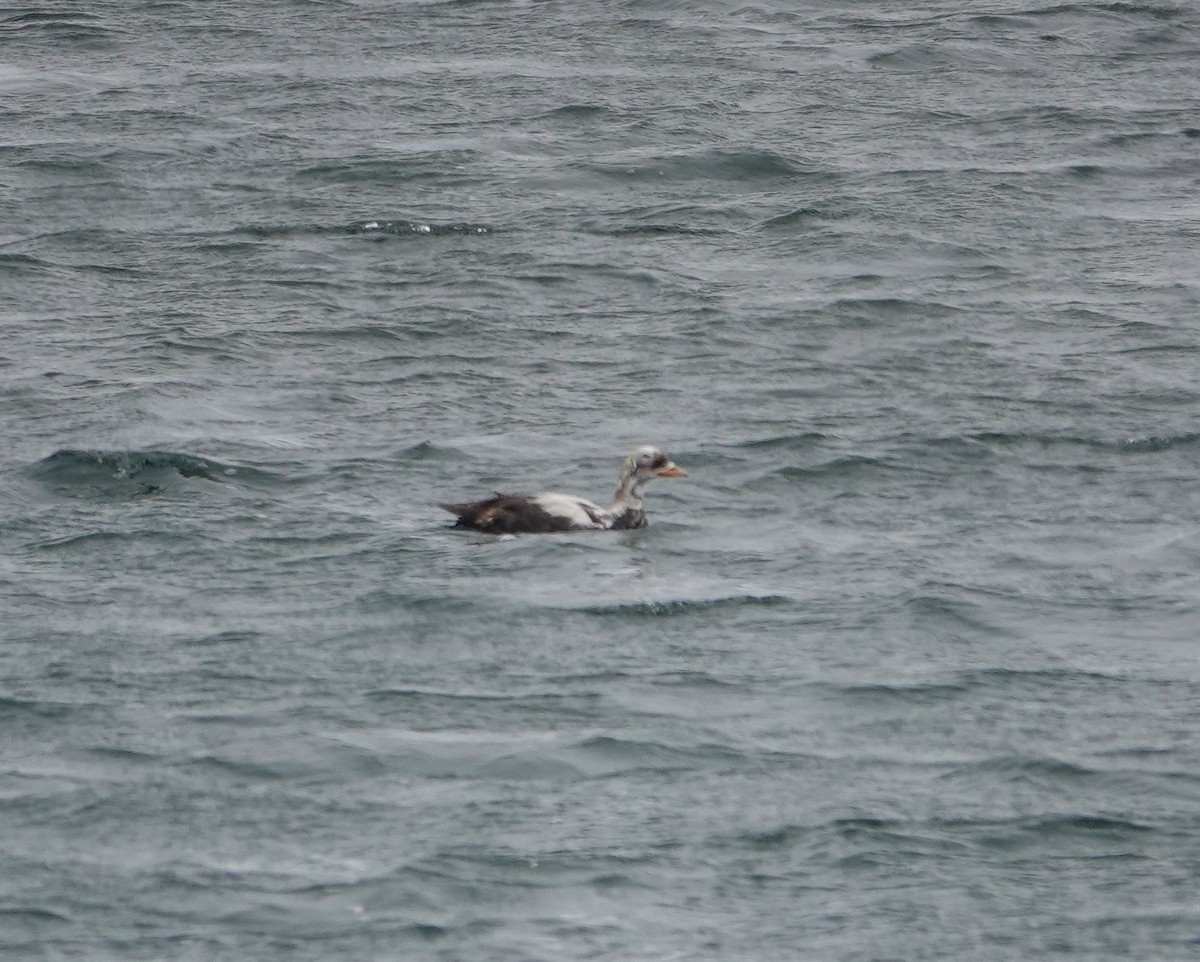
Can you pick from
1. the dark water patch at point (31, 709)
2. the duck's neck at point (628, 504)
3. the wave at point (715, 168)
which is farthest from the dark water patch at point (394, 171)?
the dark water patch at point (31, 709)

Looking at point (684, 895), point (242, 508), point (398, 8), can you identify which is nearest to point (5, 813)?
point (684, 895)

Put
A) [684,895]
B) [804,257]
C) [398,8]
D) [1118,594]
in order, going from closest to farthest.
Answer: [684,895] → [1118,594] → [804,257] → [398,8]

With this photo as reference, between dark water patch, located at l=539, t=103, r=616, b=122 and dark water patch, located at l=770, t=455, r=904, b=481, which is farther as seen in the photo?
dark water patch, located at l=539, t=103, r=616, b=122

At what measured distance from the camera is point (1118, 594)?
41.7 feet

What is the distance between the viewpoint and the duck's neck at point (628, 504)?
548 inches

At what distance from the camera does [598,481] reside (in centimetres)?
1475

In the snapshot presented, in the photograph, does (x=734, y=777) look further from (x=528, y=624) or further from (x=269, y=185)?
(x=269, y=185)

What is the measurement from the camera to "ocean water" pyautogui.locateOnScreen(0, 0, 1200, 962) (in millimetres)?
9695

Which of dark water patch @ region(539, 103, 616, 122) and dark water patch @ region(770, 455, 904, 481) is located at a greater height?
dark water patch @ region(539, 103, 616, 122)

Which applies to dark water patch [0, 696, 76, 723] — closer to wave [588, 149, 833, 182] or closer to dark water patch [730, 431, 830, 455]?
dark water patch [730, 431, 830, 455]

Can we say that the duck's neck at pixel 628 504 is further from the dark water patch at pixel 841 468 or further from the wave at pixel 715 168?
the wave at pixel 715 168

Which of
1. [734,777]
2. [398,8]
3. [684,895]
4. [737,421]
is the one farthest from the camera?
[398,8]

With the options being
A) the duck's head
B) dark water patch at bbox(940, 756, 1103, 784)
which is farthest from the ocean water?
the duck's head

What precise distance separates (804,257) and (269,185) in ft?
14.4
